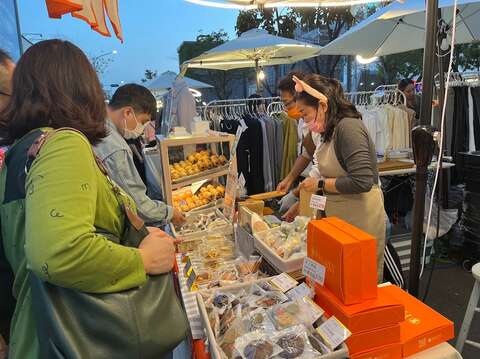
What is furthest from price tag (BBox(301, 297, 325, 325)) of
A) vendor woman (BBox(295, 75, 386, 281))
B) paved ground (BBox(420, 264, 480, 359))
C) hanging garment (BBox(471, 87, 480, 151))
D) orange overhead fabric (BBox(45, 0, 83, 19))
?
hanging garment (BBox(471, 87, 480, 151))

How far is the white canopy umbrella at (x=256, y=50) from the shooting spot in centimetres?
570

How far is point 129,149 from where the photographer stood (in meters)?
1.82

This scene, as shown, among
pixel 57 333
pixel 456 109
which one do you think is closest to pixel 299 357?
pixel 57 333

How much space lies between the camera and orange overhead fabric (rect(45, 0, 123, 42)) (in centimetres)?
146

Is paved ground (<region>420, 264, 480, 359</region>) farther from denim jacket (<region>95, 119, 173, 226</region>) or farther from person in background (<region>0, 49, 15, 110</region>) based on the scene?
person in background (<region>0, 49, 15, 110</region>)

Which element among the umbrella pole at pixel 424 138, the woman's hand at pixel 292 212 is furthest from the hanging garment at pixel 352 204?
the umbrella pole at pixel 424 138

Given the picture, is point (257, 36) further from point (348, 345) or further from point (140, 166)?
point (348, 345)

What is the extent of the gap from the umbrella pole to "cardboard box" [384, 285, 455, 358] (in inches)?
11.6

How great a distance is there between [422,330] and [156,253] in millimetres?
837

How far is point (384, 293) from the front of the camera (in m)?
1.12

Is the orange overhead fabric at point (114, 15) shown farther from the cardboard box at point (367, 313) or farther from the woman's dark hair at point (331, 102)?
the cardboard box at point (367, 313)

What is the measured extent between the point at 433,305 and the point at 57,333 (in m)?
2.97

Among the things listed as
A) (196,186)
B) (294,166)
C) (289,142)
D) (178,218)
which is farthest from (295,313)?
(289,142)

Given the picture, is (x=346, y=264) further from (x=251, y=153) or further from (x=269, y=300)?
(x=251, y=153)
